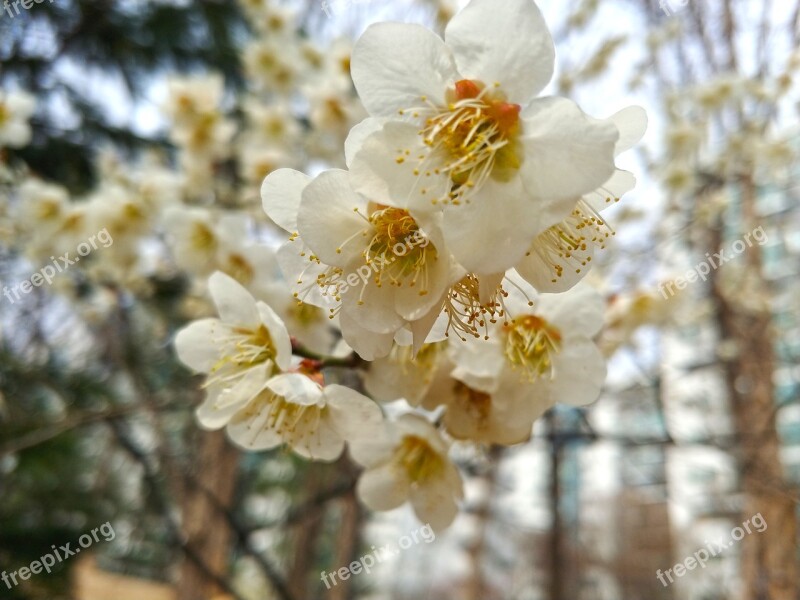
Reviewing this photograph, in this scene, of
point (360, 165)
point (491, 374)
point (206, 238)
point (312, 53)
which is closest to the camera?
point (360, 165)

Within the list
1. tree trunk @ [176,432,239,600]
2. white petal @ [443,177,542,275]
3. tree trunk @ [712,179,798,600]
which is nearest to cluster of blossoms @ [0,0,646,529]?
white petal @ [443,177,542,275]

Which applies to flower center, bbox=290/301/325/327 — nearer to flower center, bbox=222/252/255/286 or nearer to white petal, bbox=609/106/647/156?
flower center, bbox=222/252/255/286

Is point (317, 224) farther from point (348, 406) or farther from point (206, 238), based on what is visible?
point (206, 238)

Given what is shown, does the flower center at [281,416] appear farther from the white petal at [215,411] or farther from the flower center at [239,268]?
the flower center at [239,268]

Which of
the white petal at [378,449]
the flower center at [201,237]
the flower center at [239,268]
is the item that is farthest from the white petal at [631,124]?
the flower center at [201,237]

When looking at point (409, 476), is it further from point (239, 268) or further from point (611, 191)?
point (239, 268)

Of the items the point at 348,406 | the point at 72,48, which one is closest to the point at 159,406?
the point at 348,406

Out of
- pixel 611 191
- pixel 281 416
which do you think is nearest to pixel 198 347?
pixel 281 416
